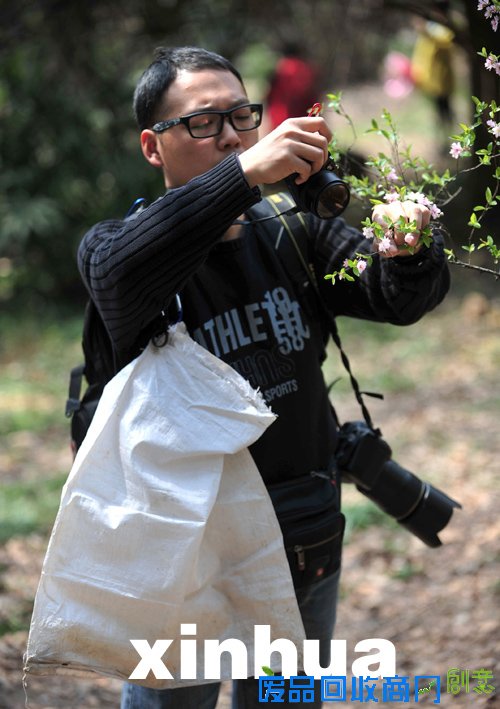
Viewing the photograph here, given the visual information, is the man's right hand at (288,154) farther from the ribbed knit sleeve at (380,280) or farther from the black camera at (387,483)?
the black camera at (387,483)

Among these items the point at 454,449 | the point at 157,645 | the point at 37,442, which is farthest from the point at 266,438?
the point at 37,442

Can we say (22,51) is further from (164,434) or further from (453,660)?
(164,434)

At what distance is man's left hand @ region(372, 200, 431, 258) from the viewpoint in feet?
6.21

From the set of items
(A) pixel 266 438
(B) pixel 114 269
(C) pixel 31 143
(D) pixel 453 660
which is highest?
(B) pixel 114 269

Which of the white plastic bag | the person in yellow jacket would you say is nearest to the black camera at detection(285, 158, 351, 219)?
the white plastic bag

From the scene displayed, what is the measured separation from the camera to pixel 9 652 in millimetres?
3799

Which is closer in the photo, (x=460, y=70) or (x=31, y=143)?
(x=31, y=143)

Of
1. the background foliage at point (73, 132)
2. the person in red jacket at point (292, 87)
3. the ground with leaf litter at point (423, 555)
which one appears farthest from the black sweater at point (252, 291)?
the person in red jacket at point (292, 87)

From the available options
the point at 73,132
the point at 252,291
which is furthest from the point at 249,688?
the point at 73,132

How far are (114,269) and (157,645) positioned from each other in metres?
0.79

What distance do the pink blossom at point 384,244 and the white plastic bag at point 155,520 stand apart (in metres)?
0.41

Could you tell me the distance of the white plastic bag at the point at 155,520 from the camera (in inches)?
78.6

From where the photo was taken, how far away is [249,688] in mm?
2266

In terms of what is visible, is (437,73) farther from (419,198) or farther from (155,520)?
(155,520)
